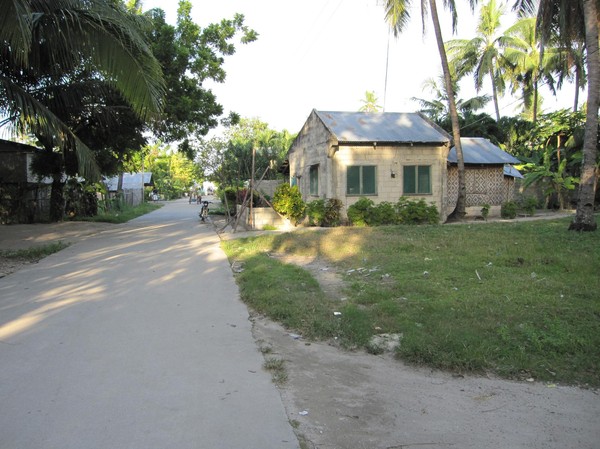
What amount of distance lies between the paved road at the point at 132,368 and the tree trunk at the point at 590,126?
887cm

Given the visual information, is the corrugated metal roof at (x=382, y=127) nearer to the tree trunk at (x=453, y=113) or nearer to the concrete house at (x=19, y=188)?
the tree trunk at (x=453, y=113)

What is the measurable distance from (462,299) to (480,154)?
1685cm

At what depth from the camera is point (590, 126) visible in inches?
448

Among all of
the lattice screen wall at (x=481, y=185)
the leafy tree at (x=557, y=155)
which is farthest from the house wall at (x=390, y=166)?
the leafy tree at (x=557, y=155)

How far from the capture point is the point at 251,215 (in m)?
17.8

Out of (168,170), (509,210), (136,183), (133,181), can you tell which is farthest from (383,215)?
(168,170)

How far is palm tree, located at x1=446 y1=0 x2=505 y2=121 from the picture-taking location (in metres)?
33.0

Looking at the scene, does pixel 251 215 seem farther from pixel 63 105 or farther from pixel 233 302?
pixel 233 302

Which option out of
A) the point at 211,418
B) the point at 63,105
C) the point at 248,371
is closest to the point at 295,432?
the point at 211,418

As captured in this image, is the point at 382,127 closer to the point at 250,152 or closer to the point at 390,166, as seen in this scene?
the point at 390,166

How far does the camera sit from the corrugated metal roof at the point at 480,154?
20703 mm

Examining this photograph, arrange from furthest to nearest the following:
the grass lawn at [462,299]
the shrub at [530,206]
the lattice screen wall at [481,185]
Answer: the shrub at [530,206]
the lattice screen wall at [481,185]
the grass lawn at [462,299]

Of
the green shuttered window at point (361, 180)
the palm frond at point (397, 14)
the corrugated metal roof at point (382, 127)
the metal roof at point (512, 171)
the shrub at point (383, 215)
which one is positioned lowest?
the shrub at point (383, 215)

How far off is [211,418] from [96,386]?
1212 millimetres
